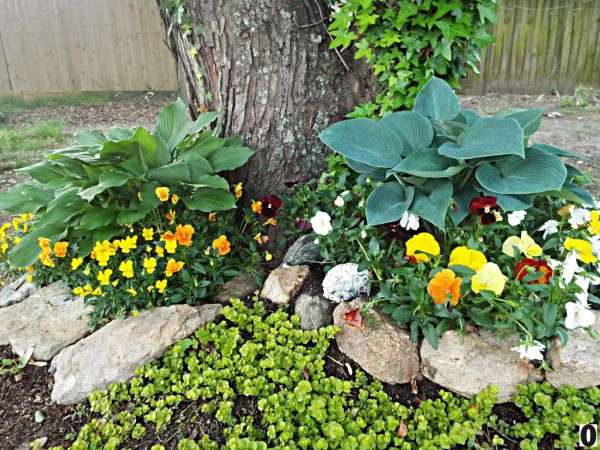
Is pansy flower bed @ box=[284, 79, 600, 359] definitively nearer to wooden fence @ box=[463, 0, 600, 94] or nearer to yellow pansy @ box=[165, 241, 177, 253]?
yellow pansy @ box=[165, 241, 177, 253]

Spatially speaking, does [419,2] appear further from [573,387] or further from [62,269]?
[62,269]

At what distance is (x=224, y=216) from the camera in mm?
2732

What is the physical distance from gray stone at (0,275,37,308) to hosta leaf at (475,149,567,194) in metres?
2.33

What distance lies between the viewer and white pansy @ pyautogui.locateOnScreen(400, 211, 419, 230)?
2139 mm

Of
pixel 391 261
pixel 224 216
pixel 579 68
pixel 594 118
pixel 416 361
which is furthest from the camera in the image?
pixel 579 68

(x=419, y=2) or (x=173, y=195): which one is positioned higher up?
(x=419, y=2)

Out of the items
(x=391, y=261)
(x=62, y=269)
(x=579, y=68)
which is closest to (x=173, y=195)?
(x=62, y=269)

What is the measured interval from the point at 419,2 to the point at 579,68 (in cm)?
690

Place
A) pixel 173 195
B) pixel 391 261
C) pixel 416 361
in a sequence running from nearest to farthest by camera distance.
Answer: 1. pixel 416 361
2. pixel 391 261
3. pixel 173 195

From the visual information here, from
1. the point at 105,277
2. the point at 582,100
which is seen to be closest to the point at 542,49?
the point at 582,100

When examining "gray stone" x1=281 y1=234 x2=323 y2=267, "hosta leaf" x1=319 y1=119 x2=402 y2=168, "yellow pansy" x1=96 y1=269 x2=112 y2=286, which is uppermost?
"hosta leaf" x1=319 y1=119 x2=402 y2=168

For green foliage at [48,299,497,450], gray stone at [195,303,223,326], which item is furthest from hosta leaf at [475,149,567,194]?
gray stone at [195,303,223,326]

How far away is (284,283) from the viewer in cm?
240

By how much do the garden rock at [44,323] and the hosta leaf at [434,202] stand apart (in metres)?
1.61
